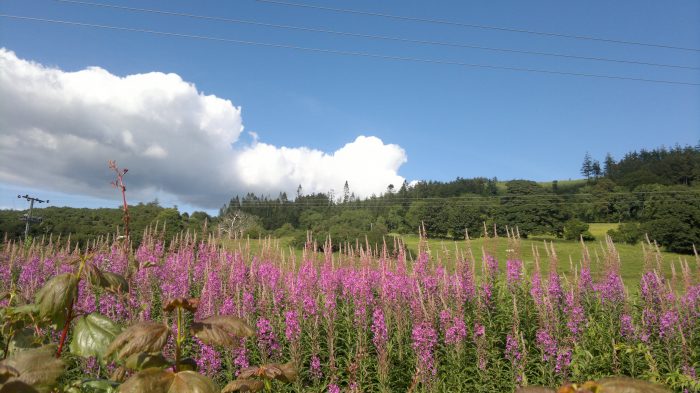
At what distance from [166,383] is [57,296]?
1.87 feet

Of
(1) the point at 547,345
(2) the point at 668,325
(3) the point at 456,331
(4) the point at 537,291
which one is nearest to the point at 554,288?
(4) the point at 537,291

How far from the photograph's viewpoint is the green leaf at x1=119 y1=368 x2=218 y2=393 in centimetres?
97

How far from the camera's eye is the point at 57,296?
4.15ft

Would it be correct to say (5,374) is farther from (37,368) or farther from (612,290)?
(612,290)

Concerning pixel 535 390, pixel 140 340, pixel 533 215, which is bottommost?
pixel 535 390

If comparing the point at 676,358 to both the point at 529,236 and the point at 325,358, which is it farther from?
the point at 529,236

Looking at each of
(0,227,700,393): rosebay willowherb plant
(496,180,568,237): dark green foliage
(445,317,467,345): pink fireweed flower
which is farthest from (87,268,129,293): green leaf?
(496,180,568,237): dark green foliage

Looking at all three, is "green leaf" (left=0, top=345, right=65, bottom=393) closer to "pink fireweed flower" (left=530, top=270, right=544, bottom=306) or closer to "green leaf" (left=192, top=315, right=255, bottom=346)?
"green leaf" (left=192, top=315, right=255, bottom=346)

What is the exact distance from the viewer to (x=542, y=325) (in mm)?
6922

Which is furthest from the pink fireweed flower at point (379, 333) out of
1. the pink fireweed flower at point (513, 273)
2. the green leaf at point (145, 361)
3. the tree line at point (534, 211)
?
the tree line at point (534, 211)

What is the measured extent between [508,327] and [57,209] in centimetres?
3922

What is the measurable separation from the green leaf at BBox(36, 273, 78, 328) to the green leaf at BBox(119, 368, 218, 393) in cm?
46

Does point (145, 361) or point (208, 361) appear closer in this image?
point (145, 361)

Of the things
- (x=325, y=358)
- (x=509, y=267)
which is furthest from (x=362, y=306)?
(x=509, y=267)
